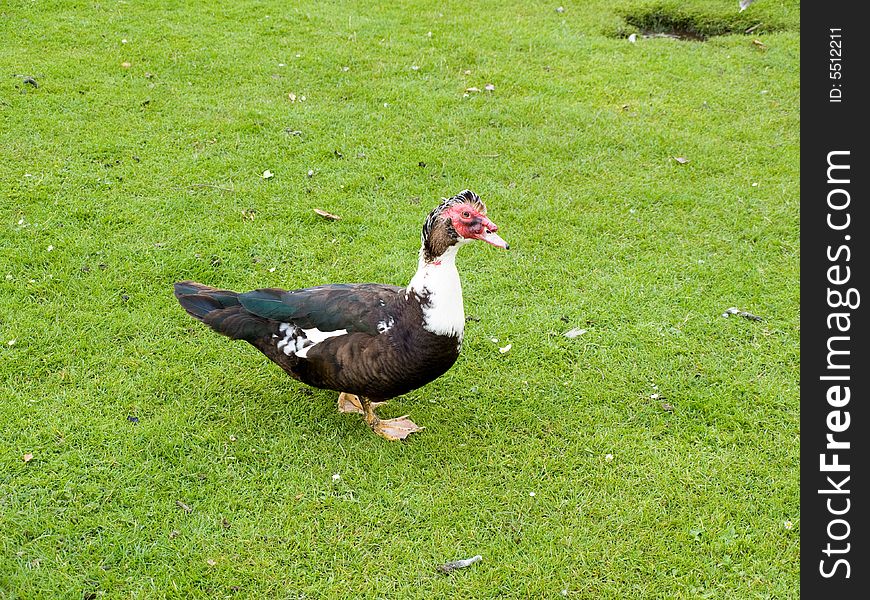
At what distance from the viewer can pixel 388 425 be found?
4.21m

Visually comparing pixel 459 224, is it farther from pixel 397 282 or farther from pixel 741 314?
pixel 741 314

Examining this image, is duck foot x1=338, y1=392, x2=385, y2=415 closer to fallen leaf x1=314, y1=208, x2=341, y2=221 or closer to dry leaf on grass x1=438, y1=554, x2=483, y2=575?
dry leaf on grass x1=438, y1=554, x2=483, y2=575

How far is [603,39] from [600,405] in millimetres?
5687

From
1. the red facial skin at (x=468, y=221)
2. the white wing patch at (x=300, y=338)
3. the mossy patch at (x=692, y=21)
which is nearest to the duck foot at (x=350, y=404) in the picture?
the white wing patch at (x=300, y=338)

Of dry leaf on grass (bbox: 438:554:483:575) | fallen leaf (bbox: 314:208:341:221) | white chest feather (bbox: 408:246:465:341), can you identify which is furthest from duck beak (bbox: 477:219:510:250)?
fallen leaf (bbox: 314:208:341:221)

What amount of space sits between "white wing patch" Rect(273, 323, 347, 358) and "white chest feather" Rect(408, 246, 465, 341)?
46cm

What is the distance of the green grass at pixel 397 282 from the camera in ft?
11.9

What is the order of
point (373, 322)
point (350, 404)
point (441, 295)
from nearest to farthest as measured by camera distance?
point (441, 295), point (373, 322), point (350, 404)

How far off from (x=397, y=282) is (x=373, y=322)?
140cm

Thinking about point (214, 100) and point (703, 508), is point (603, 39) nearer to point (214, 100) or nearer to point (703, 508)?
point (214, 100)

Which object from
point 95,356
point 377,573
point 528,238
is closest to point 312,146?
point 528,238

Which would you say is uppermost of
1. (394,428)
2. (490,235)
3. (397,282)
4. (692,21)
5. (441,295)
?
(692,21)

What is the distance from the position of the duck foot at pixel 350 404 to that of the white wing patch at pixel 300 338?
503mm

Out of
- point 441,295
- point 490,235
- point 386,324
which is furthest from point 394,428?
point 490,235
